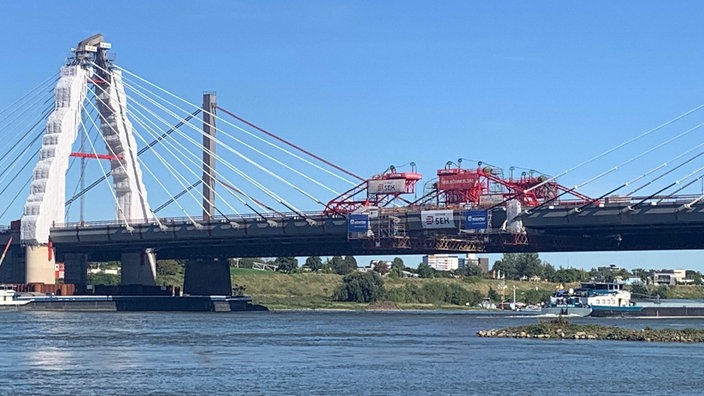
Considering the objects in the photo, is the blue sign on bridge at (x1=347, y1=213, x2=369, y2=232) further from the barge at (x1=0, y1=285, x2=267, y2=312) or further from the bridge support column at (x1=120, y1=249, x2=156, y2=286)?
the bridge support column at (x1=120, y1=249, x2=156, y2=286)

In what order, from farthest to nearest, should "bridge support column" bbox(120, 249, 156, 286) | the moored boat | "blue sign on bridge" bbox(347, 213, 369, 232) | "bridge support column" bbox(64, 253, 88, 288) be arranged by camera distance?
"bridge support column" bbox(64, 253, 88, 288) → "bridge support column" bbox(120, 249, 156, 286) → the moored boat → "blue sign on bridge" bbox(347, 213, 369, 232)

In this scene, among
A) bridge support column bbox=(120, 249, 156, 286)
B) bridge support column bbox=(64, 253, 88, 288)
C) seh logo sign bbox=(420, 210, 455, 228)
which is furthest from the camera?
bridge support column bbox=(64, 253, 88, 288)

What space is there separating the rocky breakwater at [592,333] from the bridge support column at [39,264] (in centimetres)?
7242

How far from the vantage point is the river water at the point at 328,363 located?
55250 millimetres

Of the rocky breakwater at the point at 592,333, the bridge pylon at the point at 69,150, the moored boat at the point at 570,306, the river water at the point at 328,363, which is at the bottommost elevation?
the river water at the point at 328,363

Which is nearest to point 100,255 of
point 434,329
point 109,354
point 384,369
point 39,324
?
point 39,324

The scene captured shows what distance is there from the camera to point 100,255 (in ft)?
572

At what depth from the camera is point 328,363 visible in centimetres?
6656

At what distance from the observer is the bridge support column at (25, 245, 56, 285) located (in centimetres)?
15188

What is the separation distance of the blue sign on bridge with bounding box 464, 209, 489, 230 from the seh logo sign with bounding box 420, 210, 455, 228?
223 centimetres

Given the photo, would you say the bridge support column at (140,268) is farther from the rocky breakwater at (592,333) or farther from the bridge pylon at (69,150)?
the rocky breakwater at (592,333)

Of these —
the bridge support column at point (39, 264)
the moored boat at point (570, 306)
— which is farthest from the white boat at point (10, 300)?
the moored boat at point (570, 306)

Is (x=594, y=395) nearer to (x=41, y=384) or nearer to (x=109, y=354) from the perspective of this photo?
(x=41, y=384)

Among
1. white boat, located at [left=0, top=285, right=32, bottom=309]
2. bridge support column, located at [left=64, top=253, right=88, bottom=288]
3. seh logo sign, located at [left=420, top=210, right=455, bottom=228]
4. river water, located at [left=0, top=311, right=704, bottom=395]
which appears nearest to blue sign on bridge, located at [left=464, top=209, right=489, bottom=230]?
seh logo sign, located at [left=420, top=210, right=455, bottom=228]
